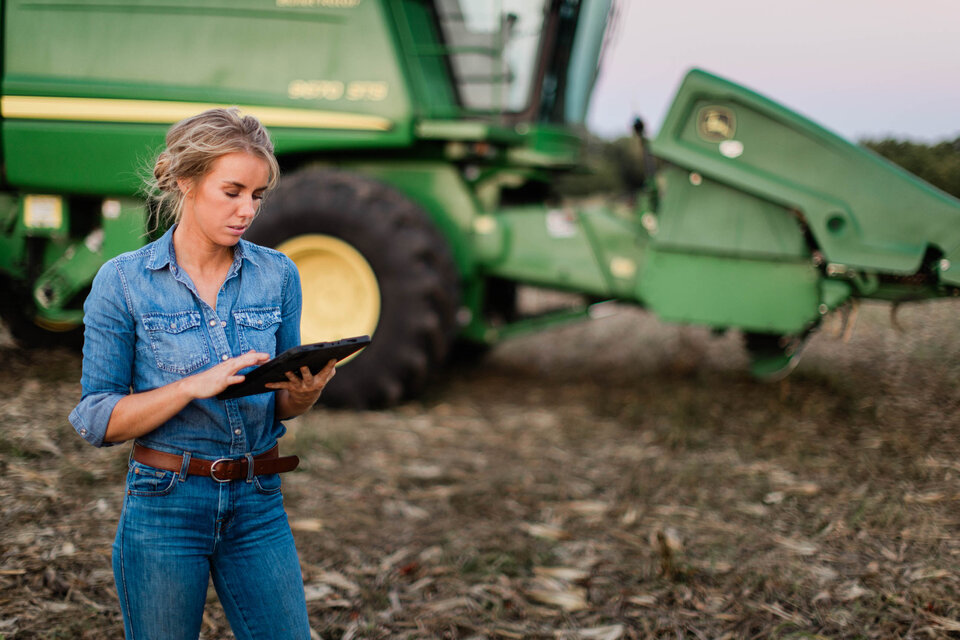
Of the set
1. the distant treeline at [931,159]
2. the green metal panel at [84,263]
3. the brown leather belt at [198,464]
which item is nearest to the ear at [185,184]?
the brown leather belt at [198,464]

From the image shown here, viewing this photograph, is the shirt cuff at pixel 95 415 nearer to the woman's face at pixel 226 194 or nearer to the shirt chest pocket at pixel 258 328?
the shirt chest pocket at pixel 258 328

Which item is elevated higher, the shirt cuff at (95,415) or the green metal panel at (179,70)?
the green metal panel at (179,70)

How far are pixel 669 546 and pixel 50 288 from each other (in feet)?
14.2

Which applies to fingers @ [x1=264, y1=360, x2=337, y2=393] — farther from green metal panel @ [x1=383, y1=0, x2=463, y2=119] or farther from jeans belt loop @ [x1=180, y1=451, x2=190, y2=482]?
green metal panel @ [x1=383, y1=0, x2=463, y2=119]

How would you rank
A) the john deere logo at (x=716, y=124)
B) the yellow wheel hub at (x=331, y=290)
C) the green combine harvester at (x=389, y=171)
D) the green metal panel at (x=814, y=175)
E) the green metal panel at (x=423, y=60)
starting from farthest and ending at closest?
the green metal panel at (x=423, y=60)
the yellow wheel hub at (x=331, y=290)
the green combine harvester at (x=389, y=171)
the john deere logo at (x=716, y=124)
the green metal panel at (x=814, y=175)

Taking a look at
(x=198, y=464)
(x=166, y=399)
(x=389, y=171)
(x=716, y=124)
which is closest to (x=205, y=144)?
(x=166, y=399)

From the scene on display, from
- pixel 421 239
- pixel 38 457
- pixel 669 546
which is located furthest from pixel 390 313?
pixel 669 546

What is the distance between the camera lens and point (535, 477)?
4215 millimetres

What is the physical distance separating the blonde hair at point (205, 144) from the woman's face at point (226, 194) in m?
0.01

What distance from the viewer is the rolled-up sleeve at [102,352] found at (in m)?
1.62

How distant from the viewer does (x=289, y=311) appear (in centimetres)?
191

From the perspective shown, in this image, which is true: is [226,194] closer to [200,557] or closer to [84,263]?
[200,557]

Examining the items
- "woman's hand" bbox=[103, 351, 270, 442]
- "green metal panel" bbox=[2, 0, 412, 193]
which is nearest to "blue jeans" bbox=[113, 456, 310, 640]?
"woman's hand" bbox=[103, 351, 270, 442]

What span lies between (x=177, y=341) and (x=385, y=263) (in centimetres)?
341
